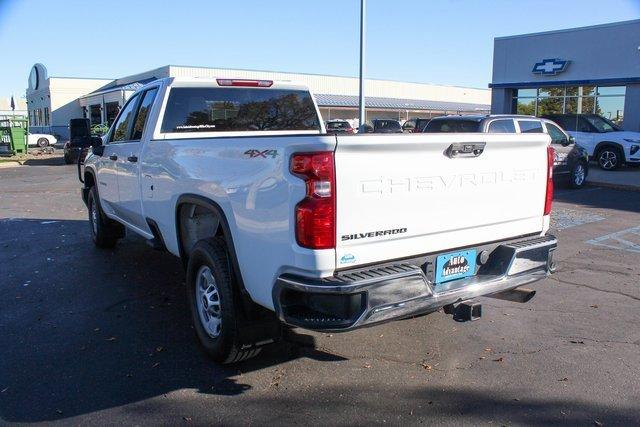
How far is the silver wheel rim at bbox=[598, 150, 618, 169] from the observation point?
58.0ft

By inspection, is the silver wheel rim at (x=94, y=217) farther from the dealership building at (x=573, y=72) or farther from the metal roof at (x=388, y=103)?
the metal roof at (x=388, y=103)

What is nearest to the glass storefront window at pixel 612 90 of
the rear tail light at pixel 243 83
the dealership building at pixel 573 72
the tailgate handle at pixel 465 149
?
the dealership building at pixel 573 72

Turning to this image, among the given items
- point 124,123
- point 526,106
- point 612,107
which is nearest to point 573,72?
point 612,107

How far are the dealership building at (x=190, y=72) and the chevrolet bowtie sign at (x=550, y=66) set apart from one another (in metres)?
24.6

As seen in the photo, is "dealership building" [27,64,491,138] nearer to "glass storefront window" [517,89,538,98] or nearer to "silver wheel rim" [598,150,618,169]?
"glass storefront window" [517,89,538,98]

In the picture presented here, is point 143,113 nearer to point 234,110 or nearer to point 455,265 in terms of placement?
point 234,110

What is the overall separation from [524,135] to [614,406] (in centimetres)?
186

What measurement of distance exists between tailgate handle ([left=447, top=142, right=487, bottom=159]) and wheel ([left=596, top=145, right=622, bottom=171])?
1601 cm

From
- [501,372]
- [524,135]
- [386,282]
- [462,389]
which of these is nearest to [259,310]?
[386,282]

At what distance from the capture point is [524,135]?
4090 mm

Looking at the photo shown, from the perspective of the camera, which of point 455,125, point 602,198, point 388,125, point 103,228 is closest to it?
point 103,228

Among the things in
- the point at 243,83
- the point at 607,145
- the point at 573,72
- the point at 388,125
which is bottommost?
the point at 607,145

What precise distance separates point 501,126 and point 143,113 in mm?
8190

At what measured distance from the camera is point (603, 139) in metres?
17.8
